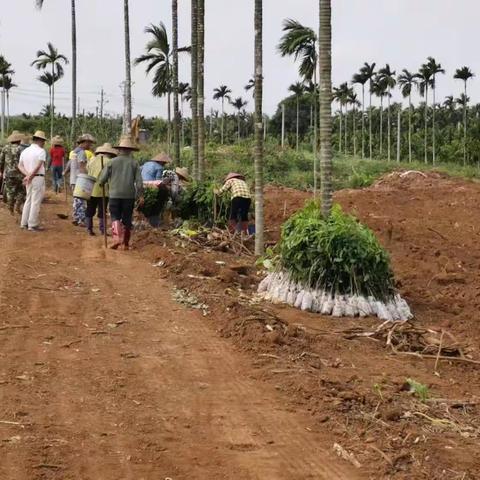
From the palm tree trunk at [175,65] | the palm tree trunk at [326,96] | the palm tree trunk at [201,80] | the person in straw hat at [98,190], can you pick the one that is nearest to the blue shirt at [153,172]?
the person in straw hat at [98,190]

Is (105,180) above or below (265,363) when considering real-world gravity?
above

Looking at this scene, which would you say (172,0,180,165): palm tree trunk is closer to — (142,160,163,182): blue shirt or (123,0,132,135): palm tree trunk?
(123,0,132,135): palm tree trunk

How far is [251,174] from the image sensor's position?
30391 millimetres

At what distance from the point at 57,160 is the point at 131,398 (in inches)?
588

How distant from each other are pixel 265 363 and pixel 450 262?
7960 mm

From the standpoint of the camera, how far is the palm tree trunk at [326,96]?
9.10m

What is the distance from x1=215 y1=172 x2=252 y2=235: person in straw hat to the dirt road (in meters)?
5.07

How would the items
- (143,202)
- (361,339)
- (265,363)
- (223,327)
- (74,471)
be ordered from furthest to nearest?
(143,202) < (361,339) < (223,327) < (265,363) < (74,471)

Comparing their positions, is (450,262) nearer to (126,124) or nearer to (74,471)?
(74,471)

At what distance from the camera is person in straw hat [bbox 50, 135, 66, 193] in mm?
18609

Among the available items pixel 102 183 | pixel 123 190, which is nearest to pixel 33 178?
pixel 102 183

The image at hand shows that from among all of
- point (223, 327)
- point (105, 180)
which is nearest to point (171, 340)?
point (223, 327)

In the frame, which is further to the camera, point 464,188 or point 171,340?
point 464,188

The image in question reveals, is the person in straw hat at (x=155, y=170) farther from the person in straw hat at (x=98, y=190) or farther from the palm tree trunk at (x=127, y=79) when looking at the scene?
the palm tree trunk at (x=127, y=79)
